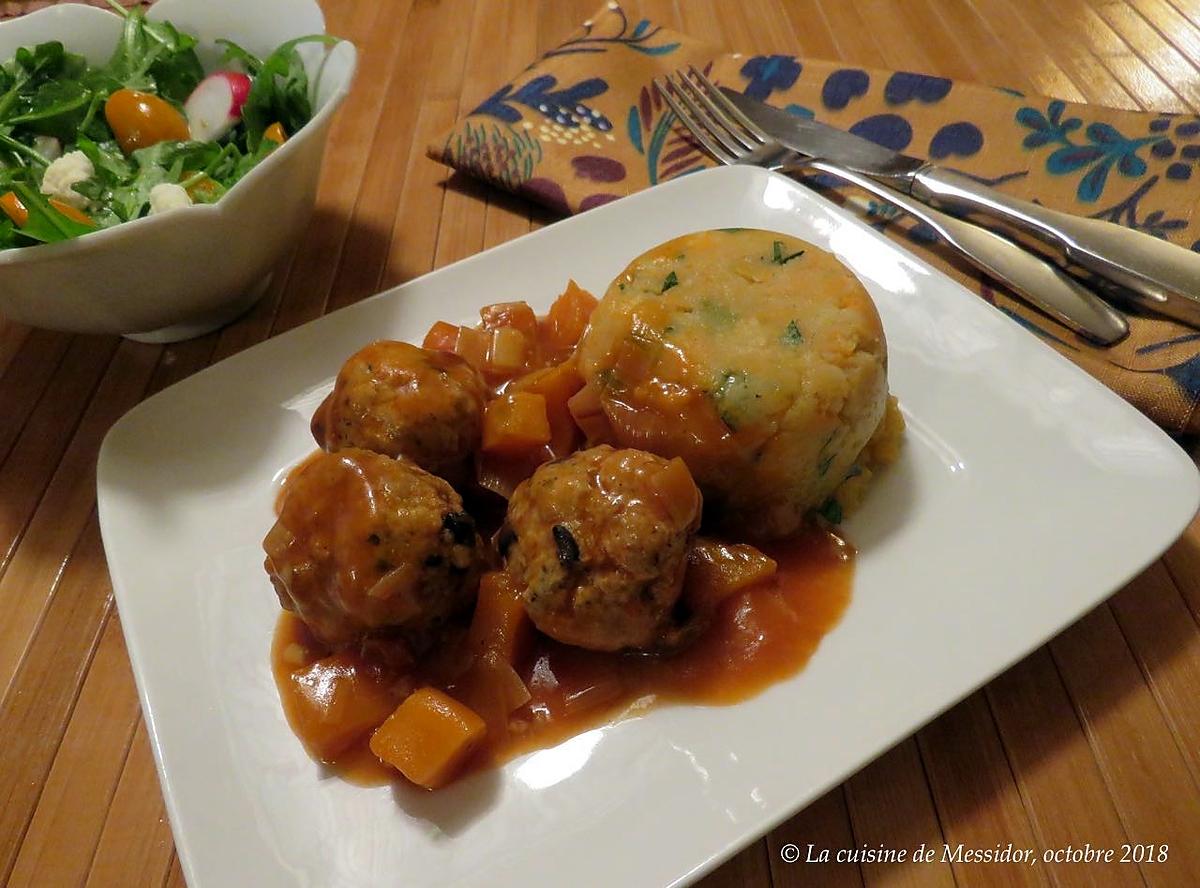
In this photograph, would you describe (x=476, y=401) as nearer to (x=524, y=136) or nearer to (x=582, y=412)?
(x=582, y=412)

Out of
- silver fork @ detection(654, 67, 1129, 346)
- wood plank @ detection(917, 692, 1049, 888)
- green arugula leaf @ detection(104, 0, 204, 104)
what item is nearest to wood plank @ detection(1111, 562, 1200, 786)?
wood plank @ detection(917, 692, 1049, 888)

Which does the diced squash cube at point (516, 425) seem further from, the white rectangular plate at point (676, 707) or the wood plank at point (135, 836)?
the wood plank at point (135, 836)

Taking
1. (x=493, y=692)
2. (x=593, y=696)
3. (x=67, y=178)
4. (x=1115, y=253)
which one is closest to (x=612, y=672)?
(x=593, y=696)

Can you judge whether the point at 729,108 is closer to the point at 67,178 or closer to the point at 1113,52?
the point at 1113,52

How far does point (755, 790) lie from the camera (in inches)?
59.1

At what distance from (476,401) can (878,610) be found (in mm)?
975

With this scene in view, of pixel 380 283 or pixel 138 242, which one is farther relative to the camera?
pixel 380 283

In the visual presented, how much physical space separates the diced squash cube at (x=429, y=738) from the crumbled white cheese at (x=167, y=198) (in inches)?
59.5

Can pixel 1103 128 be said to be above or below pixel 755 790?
above

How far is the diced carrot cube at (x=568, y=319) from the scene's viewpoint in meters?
2.31

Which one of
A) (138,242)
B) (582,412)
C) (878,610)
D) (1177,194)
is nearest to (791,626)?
(878,610)

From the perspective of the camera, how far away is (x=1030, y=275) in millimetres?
2428

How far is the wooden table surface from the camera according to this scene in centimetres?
155

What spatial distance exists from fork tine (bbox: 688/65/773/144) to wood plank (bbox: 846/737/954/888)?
7.07 feet
